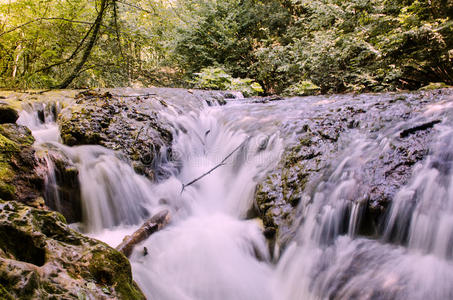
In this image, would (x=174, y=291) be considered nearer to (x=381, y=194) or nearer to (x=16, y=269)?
(x=16, y=269)

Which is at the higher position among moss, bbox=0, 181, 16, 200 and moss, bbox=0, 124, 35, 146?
moss, bbox=0, 124, 35, 146

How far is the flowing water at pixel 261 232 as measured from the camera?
2146 mm

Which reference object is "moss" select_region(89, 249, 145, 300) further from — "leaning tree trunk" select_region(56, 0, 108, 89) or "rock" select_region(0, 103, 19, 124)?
"rock" select_region(0, 103, 19, 124)

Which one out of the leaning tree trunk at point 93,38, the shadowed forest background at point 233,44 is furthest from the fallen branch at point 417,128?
the leaning tree trunk at point 93,38

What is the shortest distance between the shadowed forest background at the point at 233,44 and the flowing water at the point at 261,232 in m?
2.02

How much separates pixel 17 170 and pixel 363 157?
3823 mm

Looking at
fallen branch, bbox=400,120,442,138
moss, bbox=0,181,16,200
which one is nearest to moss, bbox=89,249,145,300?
moss, bbox=0,181,16,200

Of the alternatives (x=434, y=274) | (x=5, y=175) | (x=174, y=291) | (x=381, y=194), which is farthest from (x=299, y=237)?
(x=5, y=175)

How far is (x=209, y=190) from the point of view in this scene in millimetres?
4406

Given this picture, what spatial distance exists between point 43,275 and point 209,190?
3.25 m

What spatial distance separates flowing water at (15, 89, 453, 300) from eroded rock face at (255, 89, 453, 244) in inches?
2.5

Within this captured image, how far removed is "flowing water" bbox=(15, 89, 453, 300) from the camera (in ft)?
7.04

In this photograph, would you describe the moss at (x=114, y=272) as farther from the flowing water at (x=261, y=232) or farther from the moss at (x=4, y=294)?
the flowing water at (x=261, y=232)

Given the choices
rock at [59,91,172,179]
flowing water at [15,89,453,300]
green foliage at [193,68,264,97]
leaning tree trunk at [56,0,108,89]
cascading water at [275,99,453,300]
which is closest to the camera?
cascading water at [275,99,453,300]
